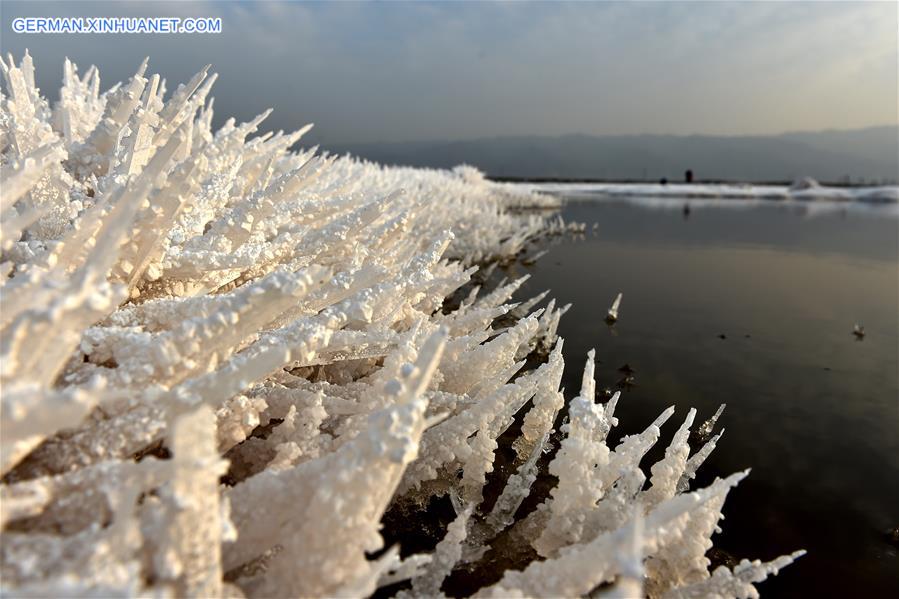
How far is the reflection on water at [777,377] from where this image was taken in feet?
5.32

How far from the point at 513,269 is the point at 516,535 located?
5.45 meters

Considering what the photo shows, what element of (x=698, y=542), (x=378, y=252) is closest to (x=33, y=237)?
(x=378, y=252)

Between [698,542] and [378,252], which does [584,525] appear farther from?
[378,252]

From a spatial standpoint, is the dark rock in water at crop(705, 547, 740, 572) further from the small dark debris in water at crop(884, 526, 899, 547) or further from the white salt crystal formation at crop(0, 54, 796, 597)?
the small dark debris in water at crop(884, 526, 899, 547)

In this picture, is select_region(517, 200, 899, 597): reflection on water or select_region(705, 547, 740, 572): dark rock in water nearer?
select_region(705, 547, 740, 572): dark rock in water

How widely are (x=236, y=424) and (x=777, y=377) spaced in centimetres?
279

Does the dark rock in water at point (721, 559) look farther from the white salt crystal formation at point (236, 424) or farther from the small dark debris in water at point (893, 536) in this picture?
the small dark debris in water at point (893, 536)

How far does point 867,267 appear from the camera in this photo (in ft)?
23.1

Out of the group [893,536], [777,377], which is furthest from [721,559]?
[777,377]

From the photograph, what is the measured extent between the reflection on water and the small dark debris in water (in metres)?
0.02

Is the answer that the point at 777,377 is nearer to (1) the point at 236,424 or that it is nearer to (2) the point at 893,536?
(2) the point at 893,536

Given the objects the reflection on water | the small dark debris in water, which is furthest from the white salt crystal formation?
the small dark debris in water

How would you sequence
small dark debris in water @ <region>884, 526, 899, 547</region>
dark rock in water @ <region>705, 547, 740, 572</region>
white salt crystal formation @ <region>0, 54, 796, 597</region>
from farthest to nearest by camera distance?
1. small dark debris in water @ <region>884, 526, 899, 547</region>
2. dark rock in water @ <region>705, 547, 740, 572</region>
3. white salt crystal formation @ <region>0, 54, 796, 597</region>

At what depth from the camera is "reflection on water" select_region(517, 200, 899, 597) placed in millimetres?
1623
